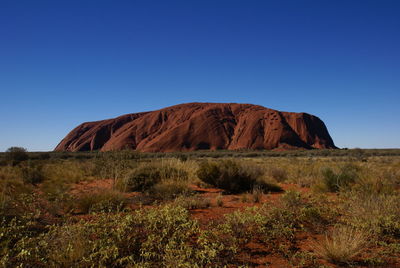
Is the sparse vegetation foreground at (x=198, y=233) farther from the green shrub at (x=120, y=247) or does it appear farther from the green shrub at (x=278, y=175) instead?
the green shrub at (x=278, y=175)

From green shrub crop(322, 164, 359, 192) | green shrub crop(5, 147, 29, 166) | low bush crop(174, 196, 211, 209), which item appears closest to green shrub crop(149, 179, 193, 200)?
low bush crop(174, 196, 211, 209)

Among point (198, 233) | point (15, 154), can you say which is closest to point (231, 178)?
point (198, 233)

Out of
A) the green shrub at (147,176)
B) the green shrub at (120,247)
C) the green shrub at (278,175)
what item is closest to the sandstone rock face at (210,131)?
the green shrub at (278,175)

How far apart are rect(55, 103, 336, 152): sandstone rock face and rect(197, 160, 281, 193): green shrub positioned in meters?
49.0

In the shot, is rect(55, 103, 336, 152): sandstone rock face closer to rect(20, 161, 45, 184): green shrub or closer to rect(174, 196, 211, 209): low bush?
rect(20, 161, 45, 184): green shrub

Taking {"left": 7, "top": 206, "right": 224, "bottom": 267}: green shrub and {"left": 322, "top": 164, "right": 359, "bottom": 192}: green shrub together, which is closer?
{"left": 7, "top": 206, "right": 224, "bottom": 267}: green shrub

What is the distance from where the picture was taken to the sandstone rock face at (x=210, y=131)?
5972 centimetres

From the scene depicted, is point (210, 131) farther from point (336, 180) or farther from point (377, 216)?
point (377, 216)

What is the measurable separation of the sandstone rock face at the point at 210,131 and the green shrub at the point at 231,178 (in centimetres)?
4901

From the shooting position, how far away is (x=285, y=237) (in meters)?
3.56

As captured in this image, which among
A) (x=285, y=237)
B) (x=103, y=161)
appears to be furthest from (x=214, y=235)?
(x=103, y=161)

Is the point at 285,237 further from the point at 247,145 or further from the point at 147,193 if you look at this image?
the point at 247,145

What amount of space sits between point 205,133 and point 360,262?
59.7m

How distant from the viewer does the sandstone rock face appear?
59.7 m
